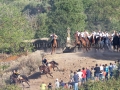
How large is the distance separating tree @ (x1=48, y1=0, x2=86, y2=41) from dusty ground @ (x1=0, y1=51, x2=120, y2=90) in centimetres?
2555

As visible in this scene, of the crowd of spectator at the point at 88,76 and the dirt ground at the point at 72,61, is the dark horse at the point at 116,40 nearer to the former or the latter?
the dirt ground at the point at 72,61

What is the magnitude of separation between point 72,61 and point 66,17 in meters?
29.6

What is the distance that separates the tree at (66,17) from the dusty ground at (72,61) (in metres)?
25.5

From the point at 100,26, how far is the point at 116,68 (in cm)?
4707

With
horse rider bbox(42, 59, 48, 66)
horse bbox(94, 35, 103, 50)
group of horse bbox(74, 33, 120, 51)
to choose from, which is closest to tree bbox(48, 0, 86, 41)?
group of horse bbox(74, 33, 120, 51)

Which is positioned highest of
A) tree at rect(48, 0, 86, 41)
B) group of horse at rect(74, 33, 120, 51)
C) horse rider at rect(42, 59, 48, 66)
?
tree at rect(48, 0, 86, 41)

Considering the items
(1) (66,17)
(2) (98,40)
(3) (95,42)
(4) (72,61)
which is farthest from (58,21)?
(4) (72,61)

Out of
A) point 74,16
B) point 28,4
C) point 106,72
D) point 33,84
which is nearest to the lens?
point 106,72

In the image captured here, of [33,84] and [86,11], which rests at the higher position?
[86,11]

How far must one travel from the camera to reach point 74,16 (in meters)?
74.8

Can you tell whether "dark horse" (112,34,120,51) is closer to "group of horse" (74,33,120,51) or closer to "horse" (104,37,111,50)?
"group of horse" (74,33,120,51)

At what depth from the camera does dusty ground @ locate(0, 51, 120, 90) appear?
139ft

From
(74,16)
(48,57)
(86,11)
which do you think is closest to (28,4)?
A: (86,11)

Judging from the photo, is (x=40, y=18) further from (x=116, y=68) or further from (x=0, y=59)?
(x=116, y=68)
